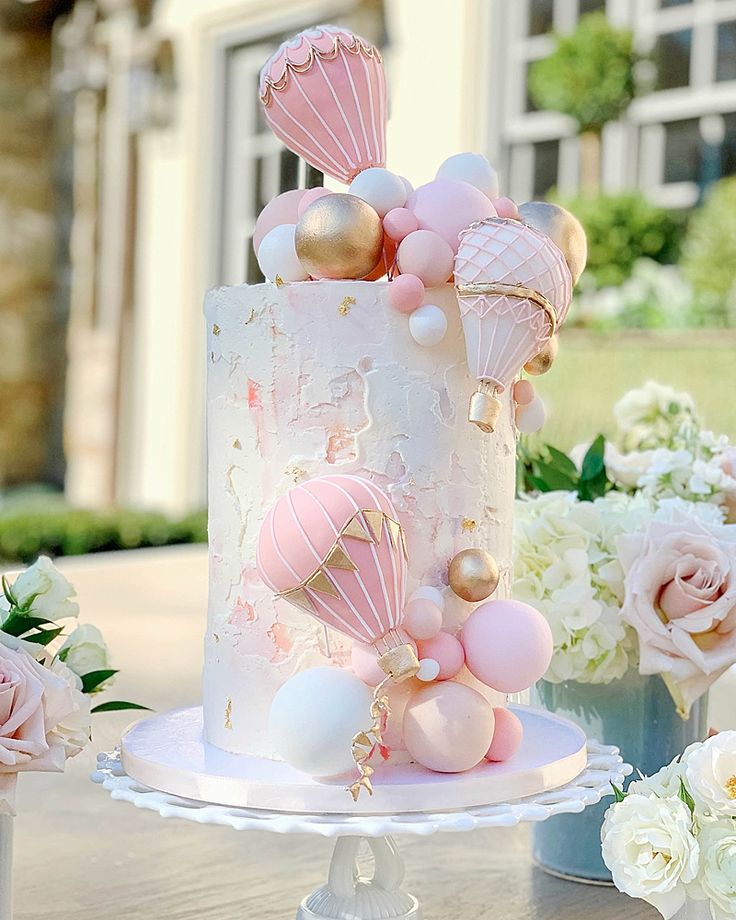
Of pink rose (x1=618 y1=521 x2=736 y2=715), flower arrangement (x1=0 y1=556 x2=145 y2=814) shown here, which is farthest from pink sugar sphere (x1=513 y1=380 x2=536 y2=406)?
flower arrangement (x1=0 y1=556 x2=145 y2=814)

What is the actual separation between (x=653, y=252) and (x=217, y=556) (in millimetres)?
3981

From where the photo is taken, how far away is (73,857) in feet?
4.78

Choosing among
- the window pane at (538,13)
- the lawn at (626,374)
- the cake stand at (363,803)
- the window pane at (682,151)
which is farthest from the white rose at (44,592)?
the window pane at (538,13)

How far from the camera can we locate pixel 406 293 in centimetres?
98

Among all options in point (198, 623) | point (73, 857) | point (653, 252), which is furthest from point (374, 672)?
point (653, 252)

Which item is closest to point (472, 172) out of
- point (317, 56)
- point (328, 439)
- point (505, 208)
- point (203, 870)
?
point (505, 208)

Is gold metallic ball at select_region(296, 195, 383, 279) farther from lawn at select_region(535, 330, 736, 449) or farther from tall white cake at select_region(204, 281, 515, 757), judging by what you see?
lawn at select_region(535, 330, 736, 449)

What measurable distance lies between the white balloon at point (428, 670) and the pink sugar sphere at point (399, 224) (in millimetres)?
336

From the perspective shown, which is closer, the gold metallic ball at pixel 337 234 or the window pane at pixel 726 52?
the gold metallic ball at pixel 337 234

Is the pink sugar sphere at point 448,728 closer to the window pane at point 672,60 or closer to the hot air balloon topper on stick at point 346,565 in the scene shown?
the hot air balloon topper on stick at point 346,565

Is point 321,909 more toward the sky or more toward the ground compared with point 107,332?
more toward the ground

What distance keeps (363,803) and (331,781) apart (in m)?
0.04

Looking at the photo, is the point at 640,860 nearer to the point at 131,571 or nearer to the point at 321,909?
the point at 321,909

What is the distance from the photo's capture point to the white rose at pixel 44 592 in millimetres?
1103
